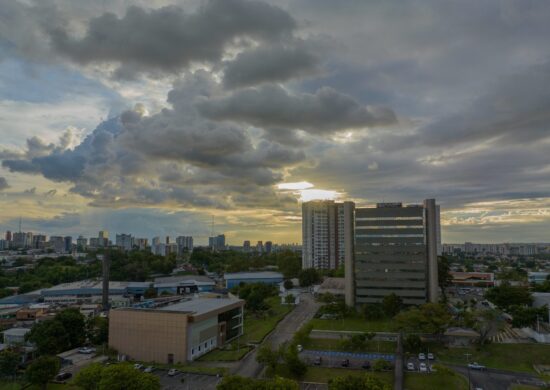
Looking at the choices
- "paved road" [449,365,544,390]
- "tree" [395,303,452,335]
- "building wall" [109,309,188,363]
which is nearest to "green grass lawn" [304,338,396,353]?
"tree" [395,303,452,335]

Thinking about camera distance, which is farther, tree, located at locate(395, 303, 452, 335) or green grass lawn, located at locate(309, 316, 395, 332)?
green grass lawn, located at locate(309, 316, 395, 332)

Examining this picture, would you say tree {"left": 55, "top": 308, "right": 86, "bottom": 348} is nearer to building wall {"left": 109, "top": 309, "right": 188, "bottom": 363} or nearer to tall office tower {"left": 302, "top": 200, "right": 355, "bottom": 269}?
building wall {"left": 109, "top": 309, "right": 188, "bottom": 363}

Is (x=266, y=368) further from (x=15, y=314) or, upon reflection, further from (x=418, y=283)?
(x=15, y=314)

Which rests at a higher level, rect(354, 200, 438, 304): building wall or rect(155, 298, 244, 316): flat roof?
rect(354, 200, 438, 304): building wall

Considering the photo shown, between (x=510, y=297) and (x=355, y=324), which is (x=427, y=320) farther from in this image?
(x=510, y=297)

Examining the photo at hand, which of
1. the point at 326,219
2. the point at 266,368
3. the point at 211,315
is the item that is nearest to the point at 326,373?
the point at 266,368

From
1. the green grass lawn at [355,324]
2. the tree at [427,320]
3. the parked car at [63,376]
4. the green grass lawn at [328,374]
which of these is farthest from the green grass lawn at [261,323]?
the parked car at [63,376]

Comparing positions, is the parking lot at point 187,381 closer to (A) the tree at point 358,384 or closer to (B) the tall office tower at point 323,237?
(A) the tree at point 358,384
